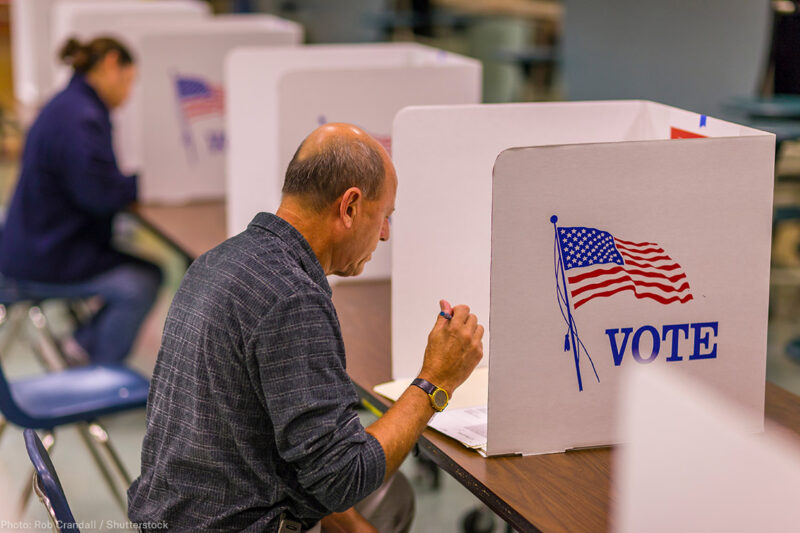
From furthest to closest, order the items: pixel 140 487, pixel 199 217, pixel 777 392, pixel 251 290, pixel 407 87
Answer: pixel 199 217 → pixel 407 87 → pixel 777 392 → pixel 140 487 → pixel 251 290

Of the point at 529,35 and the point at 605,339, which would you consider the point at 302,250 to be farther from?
the point at 529,35

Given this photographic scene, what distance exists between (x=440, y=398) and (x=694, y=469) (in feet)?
1.91

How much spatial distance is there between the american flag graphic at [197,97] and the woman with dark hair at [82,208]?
18 cm

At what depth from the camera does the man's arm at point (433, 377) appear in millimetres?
1382

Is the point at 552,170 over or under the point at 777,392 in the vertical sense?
over

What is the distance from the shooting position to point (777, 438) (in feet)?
5.10

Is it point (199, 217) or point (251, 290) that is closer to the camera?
point (251, 290)

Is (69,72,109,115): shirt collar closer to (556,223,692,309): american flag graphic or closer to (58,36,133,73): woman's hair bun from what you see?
(58,36,133,73): woman's hair bun

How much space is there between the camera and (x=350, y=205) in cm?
140

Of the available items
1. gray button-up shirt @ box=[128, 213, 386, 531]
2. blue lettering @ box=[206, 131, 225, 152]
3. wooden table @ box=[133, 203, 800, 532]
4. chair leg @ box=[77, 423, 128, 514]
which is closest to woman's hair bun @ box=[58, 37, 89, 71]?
blue lettering @ box=[206, 131, 225, 152]

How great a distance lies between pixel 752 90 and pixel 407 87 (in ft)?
7.05

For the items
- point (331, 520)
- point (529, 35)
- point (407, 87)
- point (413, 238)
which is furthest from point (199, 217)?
point (529, 35)

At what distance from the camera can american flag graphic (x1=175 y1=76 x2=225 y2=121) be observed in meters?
3.32

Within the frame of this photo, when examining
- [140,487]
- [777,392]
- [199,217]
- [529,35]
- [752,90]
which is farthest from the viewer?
[529,35]
